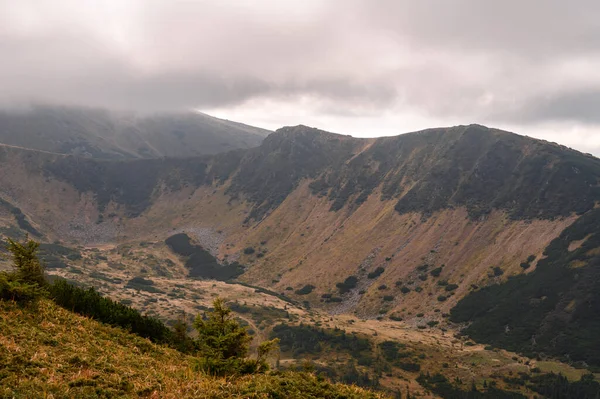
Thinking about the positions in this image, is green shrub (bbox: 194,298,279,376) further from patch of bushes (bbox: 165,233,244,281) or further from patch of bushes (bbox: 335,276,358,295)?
patch of bushes (bbox: 165,233,244,281)

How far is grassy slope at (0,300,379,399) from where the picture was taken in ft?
37.3

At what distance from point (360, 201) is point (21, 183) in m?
175

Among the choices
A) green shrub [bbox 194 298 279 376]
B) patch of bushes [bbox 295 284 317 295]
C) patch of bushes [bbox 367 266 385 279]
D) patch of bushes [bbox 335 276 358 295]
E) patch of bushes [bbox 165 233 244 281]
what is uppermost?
green shrub [bbox 194 298 279 376]

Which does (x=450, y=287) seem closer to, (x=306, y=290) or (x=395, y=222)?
(x=395, y=222)

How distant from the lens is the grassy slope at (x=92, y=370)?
11359 mm

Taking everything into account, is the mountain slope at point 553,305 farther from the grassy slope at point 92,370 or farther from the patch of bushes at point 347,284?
the grassy slope at point 92,370

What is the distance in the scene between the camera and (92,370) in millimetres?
12898

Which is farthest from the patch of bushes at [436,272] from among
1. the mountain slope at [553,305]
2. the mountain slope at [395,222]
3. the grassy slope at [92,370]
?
the grassy slope at [92,370]

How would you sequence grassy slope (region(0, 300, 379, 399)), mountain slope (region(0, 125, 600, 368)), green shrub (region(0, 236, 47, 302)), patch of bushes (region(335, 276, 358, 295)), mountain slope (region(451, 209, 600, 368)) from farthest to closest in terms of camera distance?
patch of bushes (region(335, 276, 358, 295))
mountain slope (region(0, 125, 600, 368))
mountain slope (region(451, 209, 600, 368))
green shrub (region(0, 236, 47, 302))
grassy slope (region(0, 300, 379, 399))

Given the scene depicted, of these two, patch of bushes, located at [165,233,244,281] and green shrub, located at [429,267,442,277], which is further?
patch of bushes, located at [165,233,244,281]

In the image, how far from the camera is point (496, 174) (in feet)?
447

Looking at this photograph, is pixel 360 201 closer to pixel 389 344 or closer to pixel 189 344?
pixel 389 344

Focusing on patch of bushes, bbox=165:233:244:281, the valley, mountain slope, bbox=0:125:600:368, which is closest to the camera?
the valley

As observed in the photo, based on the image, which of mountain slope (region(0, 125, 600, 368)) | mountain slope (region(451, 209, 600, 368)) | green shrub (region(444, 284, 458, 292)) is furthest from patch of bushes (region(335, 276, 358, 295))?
mountain slope (region(451, 209, 600, 368))
